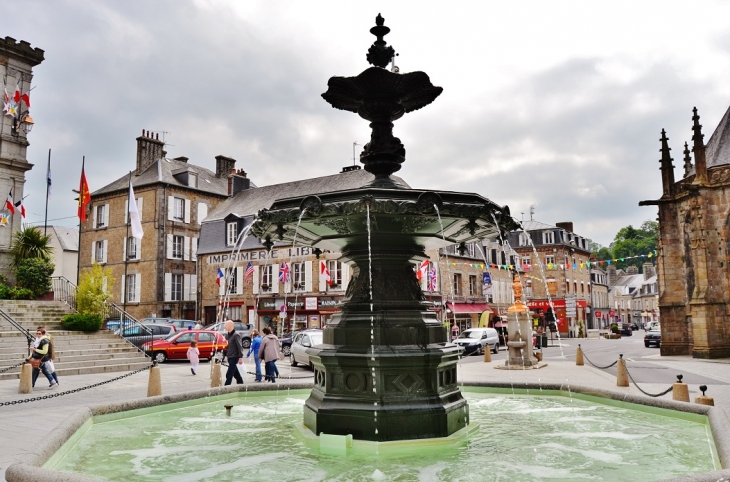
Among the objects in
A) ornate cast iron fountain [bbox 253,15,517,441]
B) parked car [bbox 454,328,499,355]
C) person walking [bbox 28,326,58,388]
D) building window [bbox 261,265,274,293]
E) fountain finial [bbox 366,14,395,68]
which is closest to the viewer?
ornate cast iron fountain [bbox 253,15,517,441]

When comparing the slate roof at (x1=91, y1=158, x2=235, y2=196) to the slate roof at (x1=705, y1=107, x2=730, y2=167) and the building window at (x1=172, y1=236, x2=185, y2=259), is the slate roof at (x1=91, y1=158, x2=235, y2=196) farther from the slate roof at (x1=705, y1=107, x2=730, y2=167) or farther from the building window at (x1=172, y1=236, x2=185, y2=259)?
the slate roof at (x1=705, y1=107, x2=730, y2=167)

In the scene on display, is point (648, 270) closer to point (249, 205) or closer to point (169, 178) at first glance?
point (249, 205)

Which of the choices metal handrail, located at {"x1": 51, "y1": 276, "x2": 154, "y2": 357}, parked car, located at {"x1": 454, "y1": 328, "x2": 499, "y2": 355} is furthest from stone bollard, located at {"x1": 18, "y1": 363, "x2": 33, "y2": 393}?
parked car, located at {"x1": 454, "y1": 328, "x2": 499, "y2": 355}

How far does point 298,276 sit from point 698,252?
24.7m

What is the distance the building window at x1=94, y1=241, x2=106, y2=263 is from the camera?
147ft

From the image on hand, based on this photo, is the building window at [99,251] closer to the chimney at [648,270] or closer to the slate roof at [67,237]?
the slate roof at [67,237]

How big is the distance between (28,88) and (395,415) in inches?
1070

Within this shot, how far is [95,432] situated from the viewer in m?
6.51

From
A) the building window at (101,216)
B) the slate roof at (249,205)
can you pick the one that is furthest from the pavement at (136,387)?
the building window at (101,216)

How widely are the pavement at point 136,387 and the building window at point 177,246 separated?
24.2 meters

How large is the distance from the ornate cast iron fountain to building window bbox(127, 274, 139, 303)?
3956cm

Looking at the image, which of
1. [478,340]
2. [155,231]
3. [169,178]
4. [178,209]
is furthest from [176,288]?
[478,340]

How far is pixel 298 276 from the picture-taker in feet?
127

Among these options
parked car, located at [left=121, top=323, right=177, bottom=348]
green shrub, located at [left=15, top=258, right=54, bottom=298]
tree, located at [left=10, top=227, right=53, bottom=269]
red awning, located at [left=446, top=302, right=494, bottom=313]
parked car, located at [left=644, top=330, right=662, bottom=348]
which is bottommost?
parked car, located at [left=644, top=330, right=662, bottom=348]
